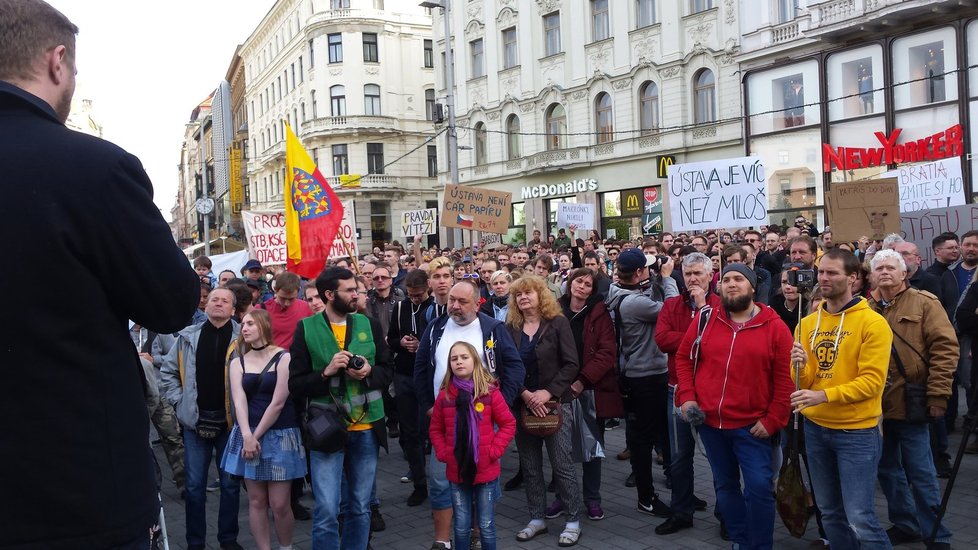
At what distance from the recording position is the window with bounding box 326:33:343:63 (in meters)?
52.9

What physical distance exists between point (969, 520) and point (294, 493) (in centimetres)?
544

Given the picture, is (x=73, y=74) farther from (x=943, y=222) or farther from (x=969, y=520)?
(x=943, y=222)

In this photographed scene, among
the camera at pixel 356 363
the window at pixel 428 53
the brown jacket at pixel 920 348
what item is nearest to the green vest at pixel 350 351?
the camera at pixel 356 363

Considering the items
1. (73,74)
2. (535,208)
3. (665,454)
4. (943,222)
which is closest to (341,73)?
(535,208)

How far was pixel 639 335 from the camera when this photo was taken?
702cm

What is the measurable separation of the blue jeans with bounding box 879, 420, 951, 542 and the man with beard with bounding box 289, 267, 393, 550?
3480 millimetres

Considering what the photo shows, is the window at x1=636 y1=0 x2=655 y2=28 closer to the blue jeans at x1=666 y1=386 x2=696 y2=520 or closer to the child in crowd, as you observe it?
the blue jeans at x1=666 y1=386 x2=696 y2=520

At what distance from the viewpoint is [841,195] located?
1005cm

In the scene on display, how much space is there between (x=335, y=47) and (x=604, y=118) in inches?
1025

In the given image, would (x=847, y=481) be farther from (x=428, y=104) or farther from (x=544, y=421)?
(x=428, y=104)

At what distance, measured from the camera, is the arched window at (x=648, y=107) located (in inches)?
1223

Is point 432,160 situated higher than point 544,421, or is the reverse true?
point 432,160

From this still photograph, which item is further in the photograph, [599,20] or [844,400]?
[599,20]

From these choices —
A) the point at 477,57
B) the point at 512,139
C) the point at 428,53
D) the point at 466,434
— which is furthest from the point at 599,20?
the point at 466,434
